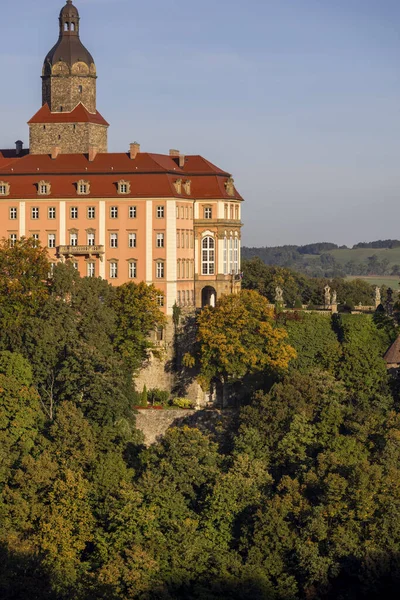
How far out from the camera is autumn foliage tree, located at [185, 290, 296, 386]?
3258 inches

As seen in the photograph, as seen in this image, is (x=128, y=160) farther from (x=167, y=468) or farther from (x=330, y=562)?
(x=330, y=562)

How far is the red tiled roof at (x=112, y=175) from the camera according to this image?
91375 mm

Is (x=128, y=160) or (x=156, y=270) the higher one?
(x=128, y=160)

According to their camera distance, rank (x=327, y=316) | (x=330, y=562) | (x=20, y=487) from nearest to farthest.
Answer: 1. (x=330, y=562)
2. (x=20, y=487)
3. (x=327, y=316)

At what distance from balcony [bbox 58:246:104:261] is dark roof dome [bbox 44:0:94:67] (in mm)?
11579

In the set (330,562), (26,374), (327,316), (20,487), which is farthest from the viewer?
(327,316)

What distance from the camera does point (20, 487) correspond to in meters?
73.8

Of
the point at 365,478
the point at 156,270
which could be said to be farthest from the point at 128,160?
the point at 365,478

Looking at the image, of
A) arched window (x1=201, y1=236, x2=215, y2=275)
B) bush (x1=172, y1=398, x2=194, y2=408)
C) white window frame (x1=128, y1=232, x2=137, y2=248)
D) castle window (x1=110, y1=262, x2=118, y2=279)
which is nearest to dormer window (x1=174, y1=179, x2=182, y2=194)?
arched window (x1=201, y1=236, x2=215, y2=275)

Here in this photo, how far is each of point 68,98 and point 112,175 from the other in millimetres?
6345

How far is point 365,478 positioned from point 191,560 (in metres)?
8.46

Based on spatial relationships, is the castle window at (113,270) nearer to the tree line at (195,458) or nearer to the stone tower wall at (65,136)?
the tree line at (195,458)

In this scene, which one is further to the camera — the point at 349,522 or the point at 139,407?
the point at 139,407

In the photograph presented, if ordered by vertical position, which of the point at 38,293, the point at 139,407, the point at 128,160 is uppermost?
the point at 128,160
